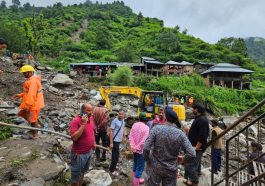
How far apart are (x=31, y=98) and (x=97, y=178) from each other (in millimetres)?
2269

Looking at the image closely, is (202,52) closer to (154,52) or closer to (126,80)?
(154,52)

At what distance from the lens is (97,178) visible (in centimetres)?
600

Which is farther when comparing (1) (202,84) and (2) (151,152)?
(1) (202,84)

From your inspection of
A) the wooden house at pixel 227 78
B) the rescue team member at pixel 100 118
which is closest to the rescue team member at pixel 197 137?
the rescue team member at pixel 100 118

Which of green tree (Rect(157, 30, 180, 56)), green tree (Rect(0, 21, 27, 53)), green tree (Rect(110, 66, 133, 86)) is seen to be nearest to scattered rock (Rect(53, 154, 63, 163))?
green tree (Rect(110, 66, 133, 86))

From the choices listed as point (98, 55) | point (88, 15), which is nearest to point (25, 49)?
point (98, 55)

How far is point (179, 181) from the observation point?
5.59 m

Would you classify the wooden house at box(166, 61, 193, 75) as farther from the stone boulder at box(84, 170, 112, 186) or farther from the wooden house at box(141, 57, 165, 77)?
the stone boulder at box(84, 170, 112, 186)

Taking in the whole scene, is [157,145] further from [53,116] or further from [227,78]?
[227,78]

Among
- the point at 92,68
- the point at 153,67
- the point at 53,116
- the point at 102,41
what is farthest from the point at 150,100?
the point at 102,41

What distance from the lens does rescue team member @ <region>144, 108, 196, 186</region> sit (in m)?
3.72

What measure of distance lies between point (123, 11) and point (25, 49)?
82809 mm

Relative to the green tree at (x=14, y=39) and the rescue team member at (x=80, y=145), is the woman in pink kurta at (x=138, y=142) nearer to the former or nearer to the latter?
the rescue team member at (x=80, y=145)

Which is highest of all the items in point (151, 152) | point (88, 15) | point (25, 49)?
point (88, 15)
